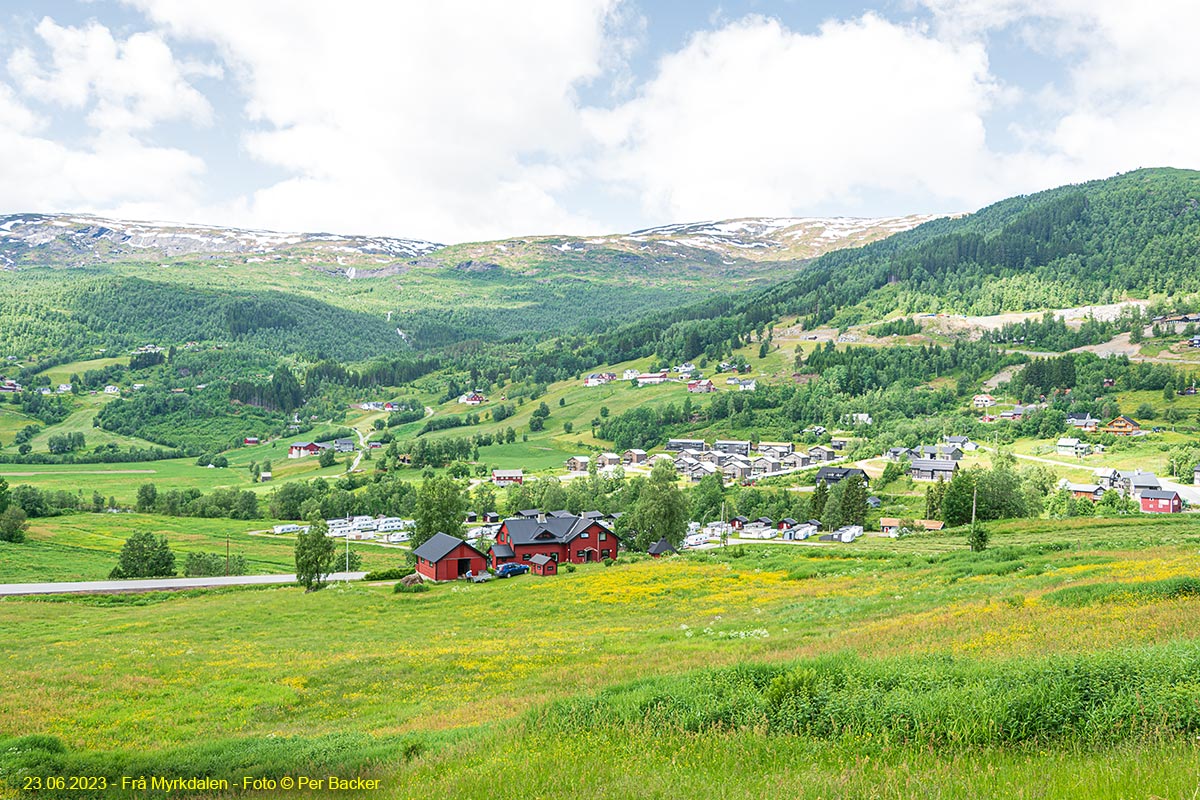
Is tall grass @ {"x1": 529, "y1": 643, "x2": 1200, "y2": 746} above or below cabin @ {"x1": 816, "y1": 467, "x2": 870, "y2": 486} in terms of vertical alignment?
above

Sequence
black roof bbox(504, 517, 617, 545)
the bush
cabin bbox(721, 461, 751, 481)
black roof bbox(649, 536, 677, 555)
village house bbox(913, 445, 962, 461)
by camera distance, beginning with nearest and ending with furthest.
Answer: the bush → black roof bbox(504, 517, 617, 545) → black roof bbox(649, 536, 677, 555) → village house bbox(913, 445, 962, 461) → cabin bbox(721, 461, 751, 481)

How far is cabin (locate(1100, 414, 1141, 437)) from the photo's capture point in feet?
454

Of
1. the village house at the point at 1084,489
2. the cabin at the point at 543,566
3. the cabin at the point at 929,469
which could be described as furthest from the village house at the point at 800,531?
the cabin at the point at 543,566

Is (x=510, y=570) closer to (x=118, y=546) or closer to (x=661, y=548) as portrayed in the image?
(x=661, y=548)

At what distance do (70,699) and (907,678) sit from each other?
24.4 m

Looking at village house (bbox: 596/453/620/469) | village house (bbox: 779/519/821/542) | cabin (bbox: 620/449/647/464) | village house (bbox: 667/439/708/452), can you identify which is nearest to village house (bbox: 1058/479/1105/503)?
village house (bbox: 779/519/821/542)

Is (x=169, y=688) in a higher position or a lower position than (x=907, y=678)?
lower

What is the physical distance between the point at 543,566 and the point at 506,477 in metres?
87.2

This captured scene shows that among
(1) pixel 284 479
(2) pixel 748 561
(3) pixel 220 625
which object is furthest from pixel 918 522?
(1) pixel 284 479

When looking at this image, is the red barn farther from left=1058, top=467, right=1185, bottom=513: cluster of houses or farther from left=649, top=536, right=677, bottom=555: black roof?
left=1058, top=467, right=1185, bottom=513: cluster of houses

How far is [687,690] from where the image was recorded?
12.2 metres

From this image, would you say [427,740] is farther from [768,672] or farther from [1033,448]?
[1033,448]

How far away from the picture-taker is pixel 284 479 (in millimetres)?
173250

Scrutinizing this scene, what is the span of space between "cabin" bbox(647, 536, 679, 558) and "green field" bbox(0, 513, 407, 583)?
32.4 meters
